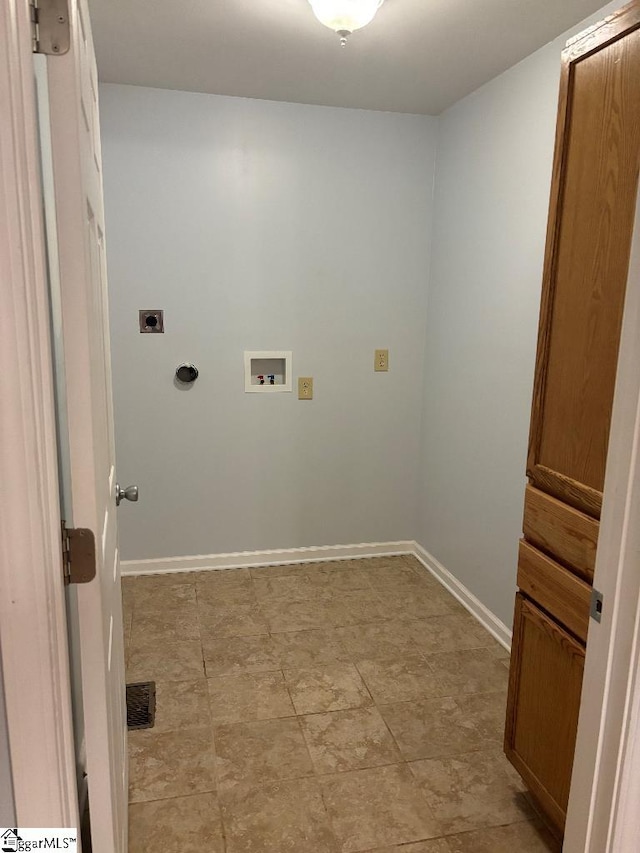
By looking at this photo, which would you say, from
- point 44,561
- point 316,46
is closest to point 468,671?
point 44,561

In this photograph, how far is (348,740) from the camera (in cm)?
215

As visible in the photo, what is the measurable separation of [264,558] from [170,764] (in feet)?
5.24

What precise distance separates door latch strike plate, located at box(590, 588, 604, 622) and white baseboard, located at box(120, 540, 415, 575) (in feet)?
8.53

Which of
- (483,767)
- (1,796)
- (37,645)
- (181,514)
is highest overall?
(37,645)

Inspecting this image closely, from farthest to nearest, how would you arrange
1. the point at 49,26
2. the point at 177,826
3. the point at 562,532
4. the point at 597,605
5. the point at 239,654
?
1. the point at 239,654
2. the point at 177,826
3. the point at 562,532
4. the point at 597,605
5. the point at 49,26

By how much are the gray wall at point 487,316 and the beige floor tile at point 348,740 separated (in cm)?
90

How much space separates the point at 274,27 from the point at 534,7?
36.2 inches

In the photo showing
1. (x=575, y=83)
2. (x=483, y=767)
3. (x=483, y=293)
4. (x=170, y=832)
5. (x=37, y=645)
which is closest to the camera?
(x=37, y=645)

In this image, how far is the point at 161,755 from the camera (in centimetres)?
205

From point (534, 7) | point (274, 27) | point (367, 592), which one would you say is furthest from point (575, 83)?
point (367, 592)

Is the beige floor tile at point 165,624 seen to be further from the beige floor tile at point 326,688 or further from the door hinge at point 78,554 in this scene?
the door hinge at point 78,554

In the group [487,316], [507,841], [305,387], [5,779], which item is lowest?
[507,841]

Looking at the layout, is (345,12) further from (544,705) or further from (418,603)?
(418,603)

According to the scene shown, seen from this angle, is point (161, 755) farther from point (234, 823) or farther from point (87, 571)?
point (87, 571)
